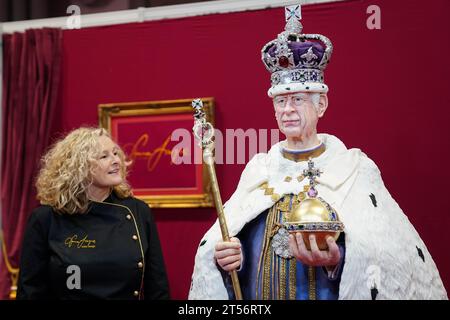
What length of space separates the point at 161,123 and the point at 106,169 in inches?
25.7

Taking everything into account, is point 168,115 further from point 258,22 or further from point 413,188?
point 413,188

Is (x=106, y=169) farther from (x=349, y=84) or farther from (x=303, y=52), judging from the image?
(x=349, y=84)

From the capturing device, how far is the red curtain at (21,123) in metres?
3.44

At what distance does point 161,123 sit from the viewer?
126 inches

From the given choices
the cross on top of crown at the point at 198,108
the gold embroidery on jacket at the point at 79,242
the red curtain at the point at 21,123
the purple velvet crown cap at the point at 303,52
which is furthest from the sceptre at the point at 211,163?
the red curtain at the point at 21,123

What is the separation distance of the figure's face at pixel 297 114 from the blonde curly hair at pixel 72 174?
0.75m

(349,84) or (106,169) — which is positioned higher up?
(349,84)

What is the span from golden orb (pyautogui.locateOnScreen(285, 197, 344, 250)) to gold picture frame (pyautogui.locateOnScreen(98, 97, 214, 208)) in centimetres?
105

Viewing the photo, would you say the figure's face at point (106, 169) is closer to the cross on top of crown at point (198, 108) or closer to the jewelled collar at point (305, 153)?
the cross on top of crown at point (198, 108)

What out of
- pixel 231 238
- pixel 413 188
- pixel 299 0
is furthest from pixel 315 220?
pixel 299 0

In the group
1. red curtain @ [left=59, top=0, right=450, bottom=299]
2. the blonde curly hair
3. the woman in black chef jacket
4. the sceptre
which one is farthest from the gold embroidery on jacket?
red curtain @ [left=59, top=0, right=450, bottom=299]

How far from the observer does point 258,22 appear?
2938 mm

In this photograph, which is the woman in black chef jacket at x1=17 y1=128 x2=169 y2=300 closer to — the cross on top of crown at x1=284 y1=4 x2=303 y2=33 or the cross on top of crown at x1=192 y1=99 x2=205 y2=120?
the cross on top of crown at x1=192 y1=99 x2=205 y2=120

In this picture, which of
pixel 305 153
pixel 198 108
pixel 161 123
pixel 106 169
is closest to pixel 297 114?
pixel 305 153
